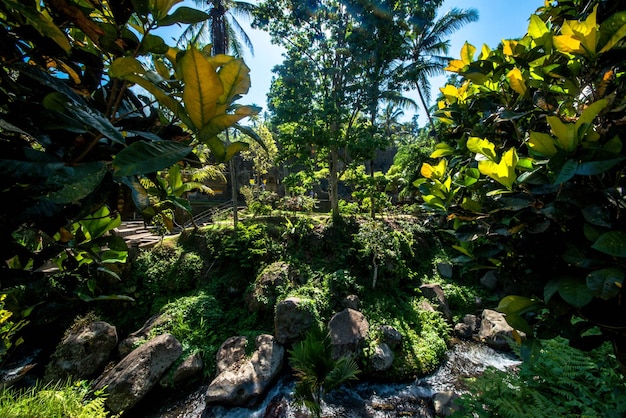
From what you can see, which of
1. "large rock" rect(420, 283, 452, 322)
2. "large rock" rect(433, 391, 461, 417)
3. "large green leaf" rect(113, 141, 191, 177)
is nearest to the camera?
"large green leaf" rect(113, 141, 191, 177)

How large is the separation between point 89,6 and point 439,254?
863 cm

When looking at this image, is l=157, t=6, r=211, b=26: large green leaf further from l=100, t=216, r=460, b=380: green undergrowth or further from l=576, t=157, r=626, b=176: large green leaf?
l=100, t=216, r=460, b=380: green undergrowth

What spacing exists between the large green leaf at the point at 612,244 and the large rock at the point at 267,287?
206 inches

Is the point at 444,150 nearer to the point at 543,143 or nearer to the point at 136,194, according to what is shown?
the point at 543,143

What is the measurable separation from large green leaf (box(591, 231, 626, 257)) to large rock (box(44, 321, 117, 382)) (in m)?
6.41

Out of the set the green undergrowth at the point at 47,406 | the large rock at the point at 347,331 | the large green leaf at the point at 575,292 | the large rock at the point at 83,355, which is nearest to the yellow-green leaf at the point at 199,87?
the large green leaf at the point at 575,292

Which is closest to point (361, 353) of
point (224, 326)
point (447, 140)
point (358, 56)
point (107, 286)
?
point (224, 326)

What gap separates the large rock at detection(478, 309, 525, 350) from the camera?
487 cm

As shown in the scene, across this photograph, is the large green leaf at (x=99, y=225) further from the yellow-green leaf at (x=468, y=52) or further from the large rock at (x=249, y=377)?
the large rock at (x=249, y=377)

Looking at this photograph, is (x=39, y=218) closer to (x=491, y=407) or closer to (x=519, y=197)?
(x=519, y=197)

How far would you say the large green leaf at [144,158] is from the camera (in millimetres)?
397

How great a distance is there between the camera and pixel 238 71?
0.53m

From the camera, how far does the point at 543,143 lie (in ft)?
2.43

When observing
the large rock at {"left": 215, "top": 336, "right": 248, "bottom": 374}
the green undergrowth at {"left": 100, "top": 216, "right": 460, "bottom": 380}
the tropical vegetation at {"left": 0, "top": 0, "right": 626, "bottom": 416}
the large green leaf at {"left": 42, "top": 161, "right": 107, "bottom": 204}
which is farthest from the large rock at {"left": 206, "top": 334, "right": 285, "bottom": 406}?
the large green leaf at {"left": 42, "top": 161, "right": 107, "bottom": 204}
